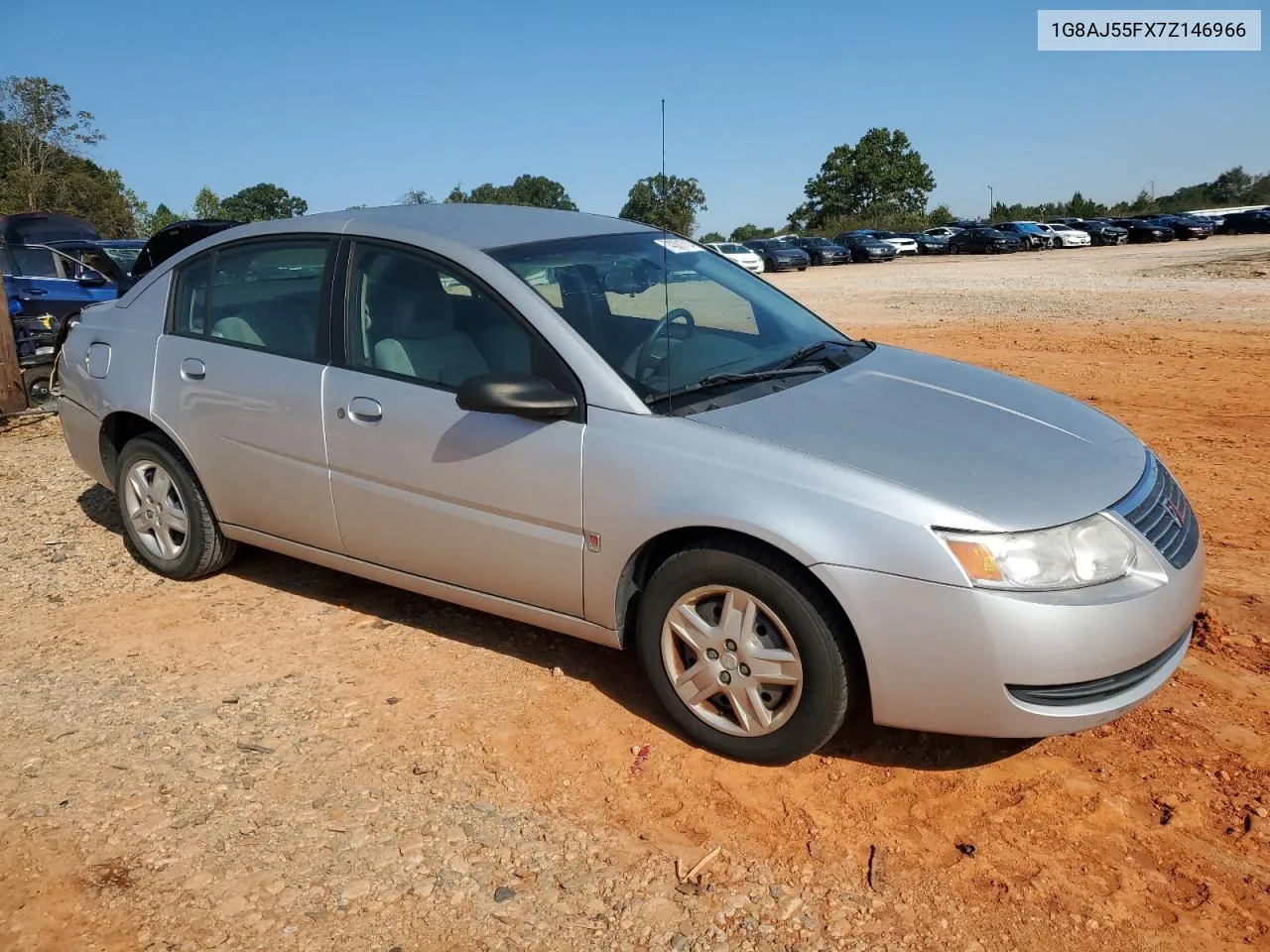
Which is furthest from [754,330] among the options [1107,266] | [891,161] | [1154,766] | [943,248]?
[891,161]

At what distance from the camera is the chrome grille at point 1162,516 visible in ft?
10.3

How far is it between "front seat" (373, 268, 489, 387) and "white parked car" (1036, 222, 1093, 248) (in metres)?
50.2

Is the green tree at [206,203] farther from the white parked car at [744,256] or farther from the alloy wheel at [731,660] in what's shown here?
the alloy wheel at [731,660]

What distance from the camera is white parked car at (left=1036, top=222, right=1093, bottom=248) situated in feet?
159

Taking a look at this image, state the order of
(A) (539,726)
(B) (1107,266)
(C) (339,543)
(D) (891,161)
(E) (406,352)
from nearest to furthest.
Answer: (A) (539,726) → (E) (406,352) → (C) (339,543) → (B) (1107,266) → (D) (891,161)

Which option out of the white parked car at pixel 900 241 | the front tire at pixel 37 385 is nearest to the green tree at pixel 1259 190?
the white parked car at pixel 900 241

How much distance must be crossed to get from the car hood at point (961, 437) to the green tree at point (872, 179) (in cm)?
8620

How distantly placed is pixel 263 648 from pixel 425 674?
2.64 ft

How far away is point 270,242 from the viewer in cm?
462

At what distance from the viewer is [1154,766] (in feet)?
10.8

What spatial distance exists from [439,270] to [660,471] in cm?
133

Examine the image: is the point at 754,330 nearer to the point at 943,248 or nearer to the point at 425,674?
the point at 425,674

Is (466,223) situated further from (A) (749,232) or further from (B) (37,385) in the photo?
(A) (749,232)

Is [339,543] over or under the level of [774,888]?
over
